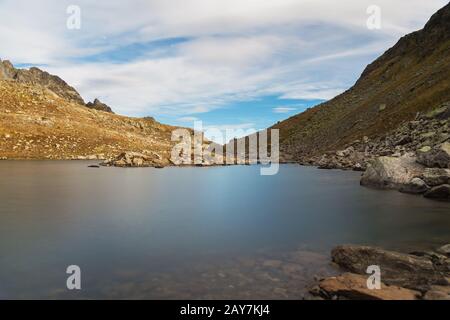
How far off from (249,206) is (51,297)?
65.0 ft

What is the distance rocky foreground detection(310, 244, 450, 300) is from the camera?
12195mm

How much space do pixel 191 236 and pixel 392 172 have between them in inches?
1089

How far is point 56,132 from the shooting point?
96.8m

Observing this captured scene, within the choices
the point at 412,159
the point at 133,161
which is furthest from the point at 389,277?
the point at 133,161

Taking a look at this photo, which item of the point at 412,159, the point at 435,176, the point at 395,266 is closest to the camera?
the point at 395,266

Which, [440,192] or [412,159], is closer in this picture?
[440,192]

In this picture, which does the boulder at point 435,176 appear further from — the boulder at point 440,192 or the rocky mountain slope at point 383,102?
the rocky mountain slope at point 383,102

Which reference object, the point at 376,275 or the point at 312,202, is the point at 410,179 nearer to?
the point at 312,202

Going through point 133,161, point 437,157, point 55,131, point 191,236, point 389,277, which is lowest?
point 389,277

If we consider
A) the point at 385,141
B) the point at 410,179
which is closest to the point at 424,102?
the point at 385,141

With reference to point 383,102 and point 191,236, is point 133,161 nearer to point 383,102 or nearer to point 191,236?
point 191,236

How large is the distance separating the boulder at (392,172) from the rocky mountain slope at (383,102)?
61.7 feet

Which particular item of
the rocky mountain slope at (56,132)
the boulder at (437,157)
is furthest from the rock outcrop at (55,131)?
the boulder at (437,157)

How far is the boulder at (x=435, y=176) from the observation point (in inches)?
1371
